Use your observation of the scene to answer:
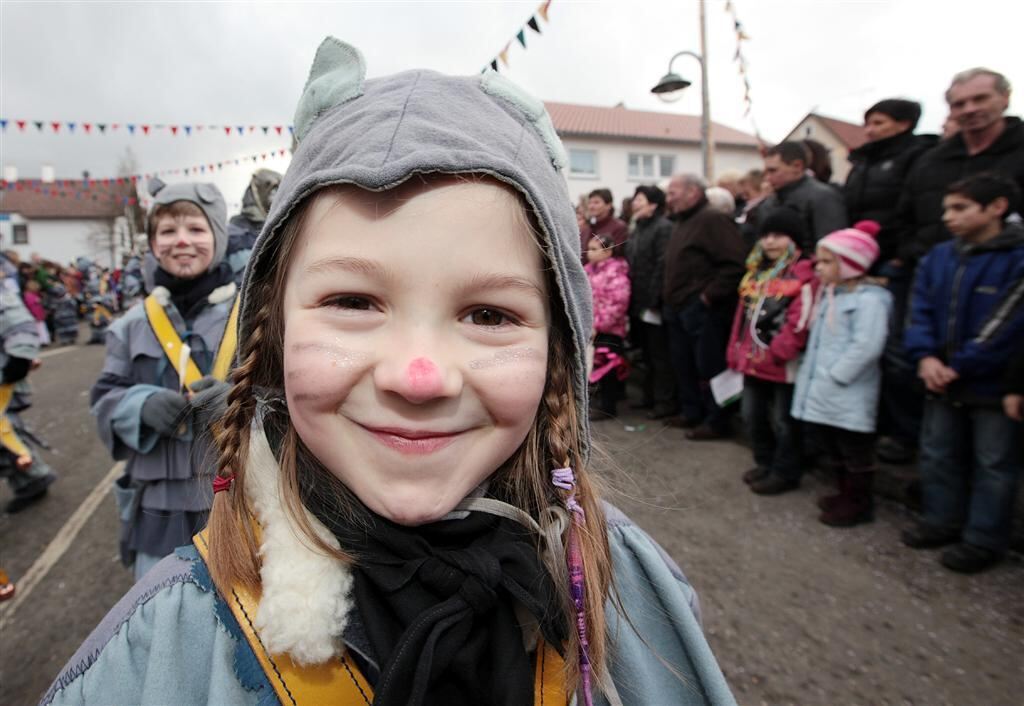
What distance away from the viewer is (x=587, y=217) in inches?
243

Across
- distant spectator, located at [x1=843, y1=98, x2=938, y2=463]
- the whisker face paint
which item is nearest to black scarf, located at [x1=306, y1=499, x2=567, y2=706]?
the whisker face paint

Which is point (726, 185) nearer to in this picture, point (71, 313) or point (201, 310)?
point (201, 310)

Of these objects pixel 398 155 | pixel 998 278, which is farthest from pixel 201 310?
pixel 998 278

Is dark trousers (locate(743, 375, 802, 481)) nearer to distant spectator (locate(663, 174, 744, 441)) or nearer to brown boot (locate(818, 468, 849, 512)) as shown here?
brown boot (locate(818, 468, 849, 512))

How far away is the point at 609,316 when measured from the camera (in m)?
5.59

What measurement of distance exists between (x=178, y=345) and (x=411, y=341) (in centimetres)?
183

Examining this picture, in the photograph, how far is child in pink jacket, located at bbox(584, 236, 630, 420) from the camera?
561 centimetres

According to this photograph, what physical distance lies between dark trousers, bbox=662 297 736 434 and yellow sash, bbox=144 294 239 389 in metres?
3.68

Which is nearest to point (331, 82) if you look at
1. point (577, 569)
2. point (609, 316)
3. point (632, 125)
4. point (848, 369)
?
point (577, 569)

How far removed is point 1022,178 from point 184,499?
13.9 ft

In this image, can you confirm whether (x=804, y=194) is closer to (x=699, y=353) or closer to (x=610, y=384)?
(x=699, y=353)

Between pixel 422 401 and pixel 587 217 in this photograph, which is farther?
pixel 587 217

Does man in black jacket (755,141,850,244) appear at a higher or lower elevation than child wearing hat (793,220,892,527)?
higher

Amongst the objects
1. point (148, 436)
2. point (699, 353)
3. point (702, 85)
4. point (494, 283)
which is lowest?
point (699, 353)
